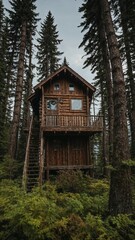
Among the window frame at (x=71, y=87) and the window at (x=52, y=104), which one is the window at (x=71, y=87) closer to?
the window frame at (x=71, y=87)

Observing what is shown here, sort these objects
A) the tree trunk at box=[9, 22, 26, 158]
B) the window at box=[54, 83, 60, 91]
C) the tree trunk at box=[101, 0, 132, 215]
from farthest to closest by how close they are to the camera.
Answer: the window at box=[54, 83, 60, 91], the tree trunk at box=[9, 22, 26, 158], the tree trunk at box=[101, 0, 132, 215]

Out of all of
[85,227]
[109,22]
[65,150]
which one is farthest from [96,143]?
[85,227]

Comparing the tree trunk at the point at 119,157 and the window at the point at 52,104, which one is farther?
the window at the point at 52,104

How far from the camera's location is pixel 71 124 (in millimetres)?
18641

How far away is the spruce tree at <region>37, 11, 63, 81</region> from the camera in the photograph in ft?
109

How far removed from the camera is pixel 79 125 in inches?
734

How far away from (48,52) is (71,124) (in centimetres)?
1846

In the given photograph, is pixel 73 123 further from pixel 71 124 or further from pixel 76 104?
pixel 76 104

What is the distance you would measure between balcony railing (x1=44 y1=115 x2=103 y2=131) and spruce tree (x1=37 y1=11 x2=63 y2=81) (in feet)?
51.3

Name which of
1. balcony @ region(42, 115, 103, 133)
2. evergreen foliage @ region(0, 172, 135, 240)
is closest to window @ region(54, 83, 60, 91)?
balcony @ region(42, 115, 103, 133)

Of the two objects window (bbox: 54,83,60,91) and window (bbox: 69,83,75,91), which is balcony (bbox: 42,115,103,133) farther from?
window (bbox: 69,83,75,91)

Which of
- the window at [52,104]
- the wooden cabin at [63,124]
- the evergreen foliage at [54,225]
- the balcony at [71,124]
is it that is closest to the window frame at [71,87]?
the wooden cabin at [63,124]

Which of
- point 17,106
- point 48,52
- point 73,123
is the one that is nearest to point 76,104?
point 73,123

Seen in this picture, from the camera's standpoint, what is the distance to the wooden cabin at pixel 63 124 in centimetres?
1825
